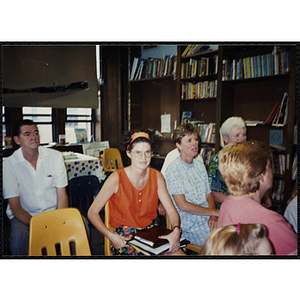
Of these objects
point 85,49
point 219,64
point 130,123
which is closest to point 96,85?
point 85,49

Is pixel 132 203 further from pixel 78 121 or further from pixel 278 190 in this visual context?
pixel 278 190

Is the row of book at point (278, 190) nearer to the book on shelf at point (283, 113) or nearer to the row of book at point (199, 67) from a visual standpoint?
the book on shelf at point (283, 113)

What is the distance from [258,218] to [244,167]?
0.30 m

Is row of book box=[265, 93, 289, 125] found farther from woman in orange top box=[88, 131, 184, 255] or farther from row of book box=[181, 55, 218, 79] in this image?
woman in orange top box=[88, 131, 184, 255]

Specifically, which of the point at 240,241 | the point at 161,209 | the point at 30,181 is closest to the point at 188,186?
the point at 161,209

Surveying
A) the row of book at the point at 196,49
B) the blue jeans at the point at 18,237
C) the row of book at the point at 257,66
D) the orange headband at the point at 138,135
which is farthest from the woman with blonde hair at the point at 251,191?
the blue jeans at the point at 18,237

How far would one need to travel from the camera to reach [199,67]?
1925 millimetres

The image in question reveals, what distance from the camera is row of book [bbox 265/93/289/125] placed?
162cm

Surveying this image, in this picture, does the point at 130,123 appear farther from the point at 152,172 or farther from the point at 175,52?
the point at 175,52

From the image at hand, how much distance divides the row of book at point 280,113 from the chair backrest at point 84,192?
135 cm

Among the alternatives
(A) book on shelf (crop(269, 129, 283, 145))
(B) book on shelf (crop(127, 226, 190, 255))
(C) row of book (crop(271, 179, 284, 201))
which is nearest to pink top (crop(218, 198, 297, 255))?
(C) row of book (crop(271, 179, 284, 201))

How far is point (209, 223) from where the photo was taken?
161 centimetres

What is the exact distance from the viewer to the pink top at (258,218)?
129 centimetres

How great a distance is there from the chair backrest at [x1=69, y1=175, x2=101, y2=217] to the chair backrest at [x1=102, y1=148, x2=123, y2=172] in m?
0.13
